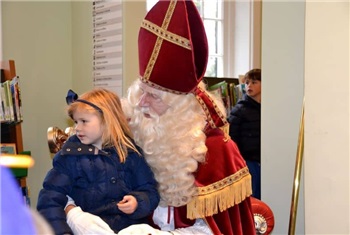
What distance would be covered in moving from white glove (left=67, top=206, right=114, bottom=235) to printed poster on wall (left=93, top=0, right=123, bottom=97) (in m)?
1.92

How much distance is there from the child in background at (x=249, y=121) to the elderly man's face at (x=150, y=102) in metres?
1.68

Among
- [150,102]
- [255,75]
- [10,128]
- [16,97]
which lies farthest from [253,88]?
[150,102]

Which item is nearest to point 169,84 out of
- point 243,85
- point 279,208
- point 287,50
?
point 287,50

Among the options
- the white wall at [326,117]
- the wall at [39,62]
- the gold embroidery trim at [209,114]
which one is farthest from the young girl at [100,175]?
the wall at [39,62]

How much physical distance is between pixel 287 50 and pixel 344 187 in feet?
2.46

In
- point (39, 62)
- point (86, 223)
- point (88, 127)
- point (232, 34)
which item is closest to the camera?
point (86, 223)

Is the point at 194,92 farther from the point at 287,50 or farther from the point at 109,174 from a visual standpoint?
the point at 287,50

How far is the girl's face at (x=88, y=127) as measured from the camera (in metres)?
1.39

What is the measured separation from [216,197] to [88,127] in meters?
0.43

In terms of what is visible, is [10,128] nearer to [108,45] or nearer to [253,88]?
[108,45]

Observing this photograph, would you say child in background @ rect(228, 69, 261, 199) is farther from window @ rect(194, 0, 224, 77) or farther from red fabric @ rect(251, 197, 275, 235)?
red fabric @ rect(251, 197, 275, 235)

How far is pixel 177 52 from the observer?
1.41 m

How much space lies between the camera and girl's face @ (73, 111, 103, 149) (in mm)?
1388

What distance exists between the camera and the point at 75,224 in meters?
1.30
